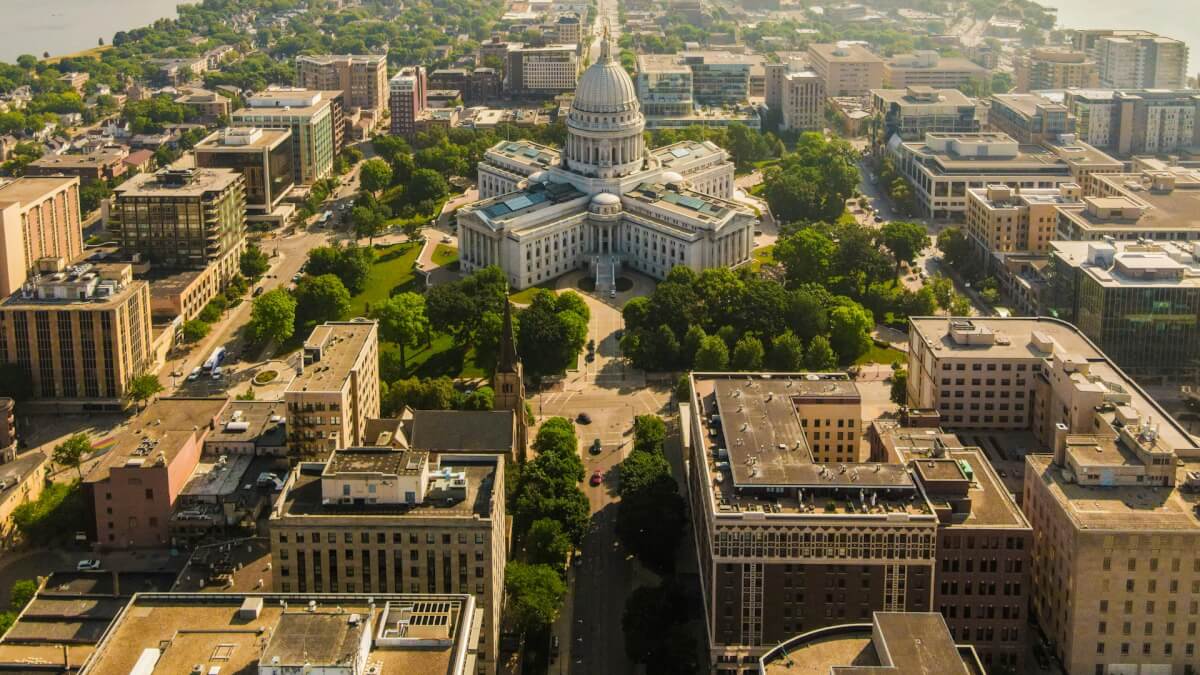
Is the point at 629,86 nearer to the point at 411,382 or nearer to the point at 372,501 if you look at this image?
the point at 411,382

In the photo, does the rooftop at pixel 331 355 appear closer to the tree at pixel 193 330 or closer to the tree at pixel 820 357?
the tree at pixel 193 330

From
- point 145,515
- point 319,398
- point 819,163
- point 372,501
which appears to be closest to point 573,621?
point 372,501

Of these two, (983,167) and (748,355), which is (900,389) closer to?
(748,355)

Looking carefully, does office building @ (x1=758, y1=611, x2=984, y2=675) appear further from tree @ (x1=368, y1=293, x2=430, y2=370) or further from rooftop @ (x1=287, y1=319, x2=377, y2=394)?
tree @ (x1=368, y1=293, x2=430, y2=370)

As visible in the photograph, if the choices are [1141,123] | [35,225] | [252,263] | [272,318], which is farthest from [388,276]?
[1141,123]

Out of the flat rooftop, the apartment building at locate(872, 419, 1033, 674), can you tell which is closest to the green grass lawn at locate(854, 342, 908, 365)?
the apartment building at locate(872, 419, 1033, 674)

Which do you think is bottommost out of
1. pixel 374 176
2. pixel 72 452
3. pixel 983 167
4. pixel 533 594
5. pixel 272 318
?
pixel 533 594
